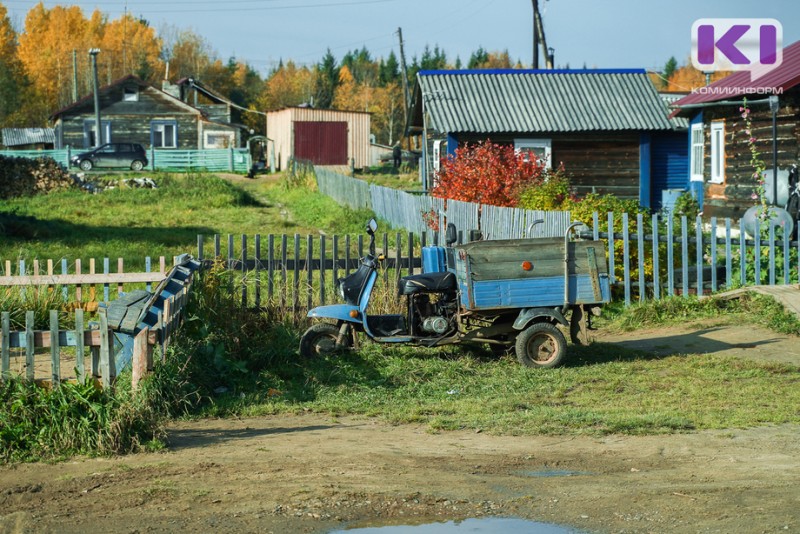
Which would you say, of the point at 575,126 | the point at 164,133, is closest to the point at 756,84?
the point at 575,126

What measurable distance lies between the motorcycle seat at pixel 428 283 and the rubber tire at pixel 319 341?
824 mm

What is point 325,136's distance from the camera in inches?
2137

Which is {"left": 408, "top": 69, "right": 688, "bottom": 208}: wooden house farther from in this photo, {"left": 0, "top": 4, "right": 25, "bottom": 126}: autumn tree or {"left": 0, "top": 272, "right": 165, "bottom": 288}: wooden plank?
{"left": 0, "top": 4, "right": 25, "bottom": 126}: autumn tree

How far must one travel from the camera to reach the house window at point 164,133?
188 ft

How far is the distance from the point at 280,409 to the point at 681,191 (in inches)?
856

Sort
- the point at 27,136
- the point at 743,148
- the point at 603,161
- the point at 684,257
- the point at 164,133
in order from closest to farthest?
the point at 684,257
the point at 743,148
the point at 603,161
the point at 164,133
the point at 27,136

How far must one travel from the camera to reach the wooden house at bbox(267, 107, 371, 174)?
53594 mm

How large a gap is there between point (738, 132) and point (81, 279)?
15969 millimetres

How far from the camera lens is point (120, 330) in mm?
7965

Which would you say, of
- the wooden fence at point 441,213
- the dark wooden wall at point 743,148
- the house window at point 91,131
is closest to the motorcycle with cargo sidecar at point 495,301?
the wooden fence at point 441,213

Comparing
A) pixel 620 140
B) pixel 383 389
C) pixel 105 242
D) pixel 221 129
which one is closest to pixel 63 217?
pixel 105 242

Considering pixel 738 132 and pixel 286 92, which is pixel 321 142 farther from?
pixel 286 92

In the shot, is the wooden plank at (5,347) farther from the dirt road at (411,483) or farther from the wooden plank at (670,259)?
the wooden plank at (670,259)

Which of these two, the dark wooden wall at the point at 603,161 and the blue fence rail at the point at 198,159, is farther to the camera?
the blue fence rail at the point at 198,159
